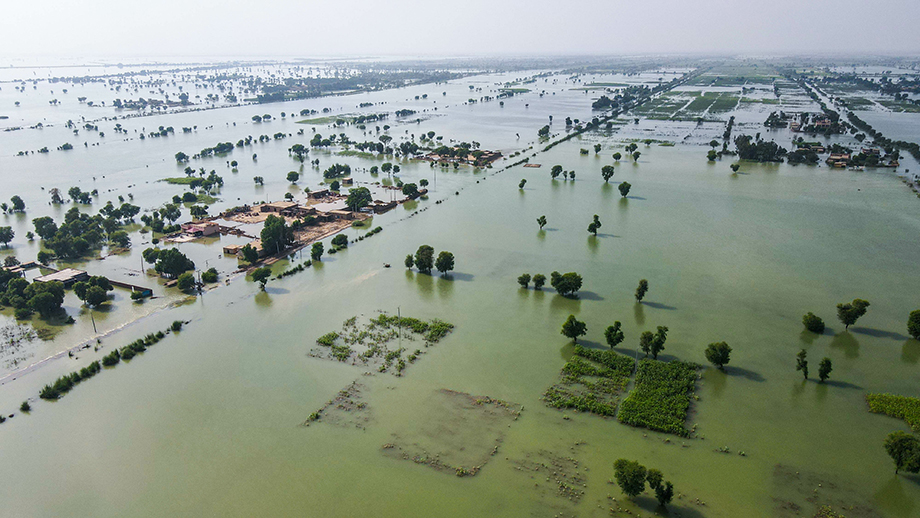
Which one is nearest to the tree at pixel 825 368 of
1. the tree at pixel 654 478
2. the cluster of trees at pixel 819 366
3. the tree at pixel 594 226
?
the cluster of trees at pixel 819 366

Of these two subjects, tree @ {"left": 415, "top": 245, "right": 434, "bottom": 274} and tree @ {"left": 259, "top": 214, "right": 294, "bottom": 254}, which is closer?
tree @ {"left": 415, "top": 245, "right": 434, "bottom": 274}

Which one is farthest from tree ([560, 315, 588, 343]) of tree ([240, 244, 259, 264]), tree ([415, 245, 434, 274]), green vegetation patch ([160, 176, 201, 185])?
green vegetation patch ([160, 176, 201, 185])

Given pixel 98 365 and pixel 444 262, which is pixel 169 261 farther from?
pixel 444 262

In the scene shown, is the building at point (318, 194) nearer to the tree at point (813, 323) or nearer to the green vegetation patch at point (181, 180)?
the green vegetation patch at point (181, 180)

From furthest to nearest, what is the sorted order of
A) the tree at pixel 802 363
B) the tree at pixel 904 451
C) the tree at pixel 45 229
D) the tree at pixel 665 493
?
the tree at pixel 45 229
the tree at pixel 802 363
the tree at pixel 904 451
the tree at pixel 665 493

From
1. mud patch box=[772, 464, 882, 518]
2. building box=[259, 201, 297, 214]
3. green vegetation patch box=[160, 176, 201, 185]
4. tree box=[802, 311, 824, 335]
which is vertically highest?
green vegetation patch box=[160, 176, 201, 185]

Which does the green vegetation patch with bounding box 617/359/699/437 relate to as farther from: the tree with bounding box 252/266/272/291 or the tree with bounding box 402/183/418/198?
the tree with bounding box 402/183/418/198
